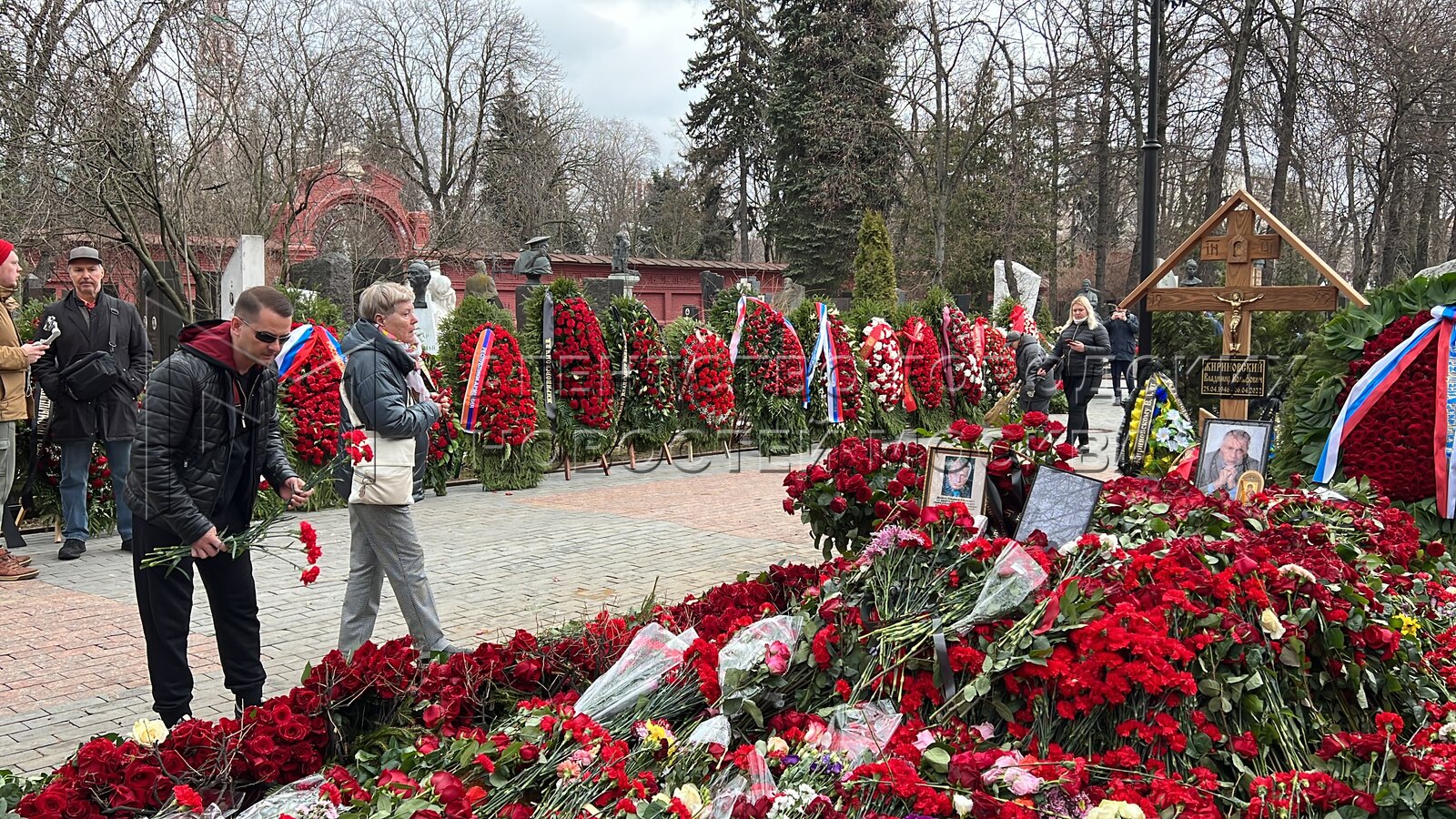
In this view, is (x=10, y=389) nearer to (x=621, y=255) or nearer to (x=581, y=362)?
(x=581, y=362)

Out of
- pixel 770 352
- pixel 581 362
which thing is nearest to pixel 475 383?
pixel 581 362

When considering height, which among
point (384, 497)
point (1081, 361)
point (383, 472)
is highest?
point (1081, 361)

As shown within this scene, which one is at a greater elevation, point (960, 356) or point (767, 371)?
point (960, 356)

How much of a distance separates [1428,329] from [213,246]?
1764cm

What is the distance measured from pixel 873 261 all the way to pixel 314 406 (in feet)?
70.7

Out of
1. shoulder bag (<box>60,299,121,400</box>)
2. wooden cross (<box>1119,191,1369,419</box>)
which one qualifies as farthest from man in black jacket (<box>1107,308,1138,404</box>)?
shoulder bag (<box>60,299,121,400</box>)

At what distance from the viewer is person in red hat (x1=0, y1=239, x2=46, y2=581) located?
6715 millimetres

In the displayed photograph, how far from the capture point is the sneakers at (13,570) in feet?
22.4

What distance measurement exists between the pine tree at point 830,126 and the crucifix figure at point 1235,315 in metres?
26.5

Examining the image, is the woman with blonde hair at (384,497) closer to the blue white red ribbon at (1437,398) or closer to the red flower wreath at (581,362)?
the blue white red ribbon at (1437,398)

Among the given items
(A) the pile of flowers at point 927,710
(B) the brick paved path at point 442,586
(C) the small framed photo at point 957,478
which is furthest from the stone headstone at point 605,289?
(A) the pile of flowers at point 927,710

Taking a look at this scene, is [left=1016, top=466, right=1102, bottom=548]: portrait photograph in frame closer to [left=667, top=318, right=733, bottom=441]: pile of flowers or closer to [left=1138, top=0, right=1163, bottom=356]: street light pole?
[left=1138, top=0, right=1163, bottom=356]: street light pole

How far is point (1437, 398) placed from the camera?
5227mm

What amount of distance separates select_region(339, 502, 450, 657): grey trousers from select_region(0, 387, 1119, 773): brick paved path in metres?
0.46
